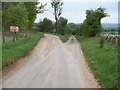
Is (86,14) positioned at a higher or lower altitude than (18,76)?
higher

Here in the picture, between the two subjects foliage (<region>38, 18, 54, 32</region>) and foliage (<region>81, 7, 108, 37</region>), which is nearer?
foliage (<region>81, 7, 108, 37</region>)

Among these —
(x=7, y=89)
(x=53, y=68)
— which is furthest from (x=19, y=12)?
(x=7, y=89)

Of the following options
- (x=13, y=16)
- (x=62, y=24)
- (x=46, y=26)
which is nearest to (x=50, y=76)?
(x=13, y=16)

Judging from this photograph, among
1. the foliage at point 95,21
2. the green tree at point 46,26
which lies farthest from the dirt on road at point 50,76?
the green tree at point 46,26

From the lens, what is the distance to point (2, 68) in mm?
22688

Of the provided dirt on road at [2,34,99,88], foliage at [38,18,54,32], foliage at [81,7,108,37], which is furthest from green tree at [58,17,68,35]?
dirt on road at [2,34,99,88]

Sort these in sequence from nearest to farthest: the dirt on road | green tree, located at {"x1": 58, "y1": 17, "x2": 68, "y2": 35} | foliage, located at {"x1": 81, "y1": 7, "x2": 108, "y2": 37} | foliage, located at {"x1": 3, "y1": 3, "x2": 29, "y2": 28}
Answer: the dirt on road
foliage, located at {"x1": 3, "y1": 3, "x2": 29, "y2": 28}
foliage, located at {"x1": 81, "y1": 7, "x2": 108, "y2": 37}
green tree, located at {"x1": 58, "y1": 17, "x2": 68, "y2": 35}

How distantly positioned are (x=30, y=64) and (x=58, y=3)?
82.0 meters

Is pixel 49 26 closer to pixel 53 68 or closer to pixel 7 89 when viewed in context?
pixel 53 68

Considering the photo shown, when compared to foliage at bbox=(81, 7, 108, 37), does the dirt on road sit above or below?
below

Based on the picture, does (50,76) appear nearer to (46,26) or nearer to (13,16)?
(13,16)

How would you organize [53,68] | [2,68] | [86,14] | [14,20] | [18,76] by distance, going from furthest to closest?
[86,14]
[14,20]
[53,68]
[2,68]
[18,76]

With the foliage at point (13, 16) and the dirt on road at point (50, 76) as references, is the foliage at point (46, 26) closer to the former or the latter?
the foliage at point (13, 16)

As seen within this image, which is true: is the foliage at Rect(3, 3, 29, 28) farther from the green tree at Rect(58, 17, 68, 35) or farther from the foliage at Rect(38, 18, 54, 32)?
the green tree at Rect(58, 17, 68, 35)
